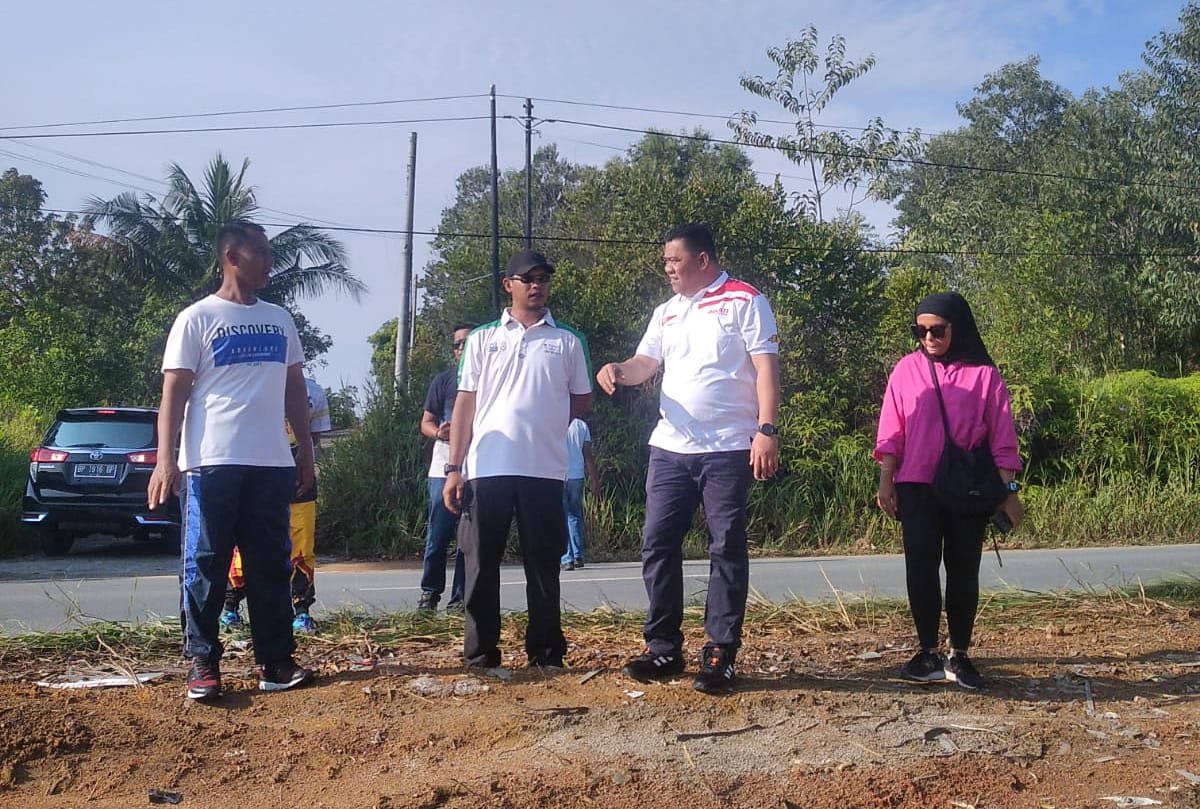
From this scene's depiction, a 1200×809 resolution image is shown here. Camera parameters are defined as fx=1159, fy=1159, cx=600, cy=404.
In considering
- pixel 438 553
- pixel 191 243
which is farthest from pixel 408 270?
pixel 438 553

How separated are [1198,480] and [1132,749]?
541 inches

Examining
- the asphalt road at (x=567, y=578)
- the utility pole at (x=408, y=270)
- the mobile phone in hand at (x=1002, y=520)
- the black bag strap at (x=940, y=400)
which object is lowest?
the asphalt road at (x=567, y=578)

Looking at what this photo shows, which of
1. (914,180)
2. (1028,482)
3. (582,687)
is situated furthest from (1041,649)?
(914,180)

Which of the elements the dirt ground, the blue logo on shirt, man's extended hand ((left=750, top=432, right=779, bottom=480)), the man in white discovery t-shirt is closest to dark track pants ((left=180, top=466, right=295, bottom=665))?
the man in white discovery t-shirt

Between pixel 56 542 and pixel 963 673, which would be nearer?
pixel 963 673

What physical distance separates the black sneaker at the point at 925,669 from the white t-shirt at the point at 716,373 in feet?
3.81

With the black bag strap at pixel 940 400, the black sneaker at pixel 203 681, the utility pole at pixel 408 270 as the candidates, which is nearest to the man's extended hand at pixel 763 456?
the black bag strap at pixel 940 400

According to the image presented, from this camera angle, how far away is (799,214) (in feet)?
57.0

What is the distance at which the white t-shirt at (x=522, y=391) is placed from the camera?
4824mm

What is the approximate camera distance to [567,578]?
1085cm

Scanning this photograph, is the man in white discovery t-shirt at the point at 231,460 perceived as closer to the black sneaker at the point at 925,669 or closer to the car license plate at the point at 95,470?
the black sneaker at the point at 925,669

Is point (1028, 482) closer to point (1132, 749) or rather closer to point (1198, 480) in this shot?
point (1198, 480)

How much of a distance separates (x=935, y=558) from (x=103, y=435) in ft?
34.5

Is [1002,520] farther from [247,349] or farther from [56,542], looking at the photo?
[56,542]
